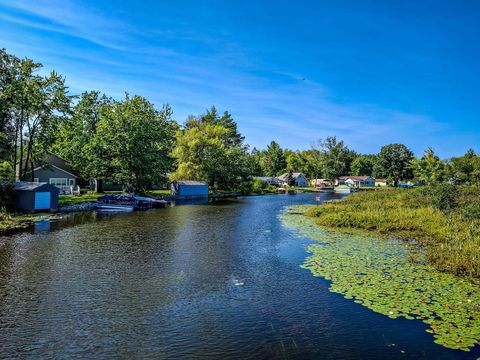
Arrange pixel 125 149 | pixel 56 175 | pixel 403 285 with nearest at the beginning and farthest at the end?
pixel 403 285
pixel 125 149
pixel 56 175

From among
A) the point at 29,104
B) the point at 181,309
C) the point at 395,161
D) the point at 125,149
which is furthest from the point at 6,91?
the point at 395,161

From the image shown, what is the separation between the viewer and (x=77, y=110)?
6912 cm

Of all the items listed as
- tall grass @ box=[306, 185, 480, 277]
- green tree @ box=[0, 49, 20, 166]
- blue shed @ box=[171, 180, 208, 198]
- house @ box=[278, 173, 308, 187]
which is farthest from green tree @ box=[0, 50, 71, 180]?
house @ box=[278, 173, 308, 187]

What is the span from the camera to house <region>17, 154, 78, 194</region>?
58.0m

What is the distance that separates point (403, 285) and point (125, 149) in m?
51.5

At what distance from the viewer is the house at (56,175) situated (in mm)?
57991

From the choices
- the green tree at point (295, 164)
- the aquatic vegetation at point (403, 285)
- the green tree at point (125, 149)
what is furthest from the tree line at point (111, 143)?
the green tree at point (295, 164)

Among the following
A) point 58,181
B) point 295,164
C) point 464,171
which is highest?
point 295,164

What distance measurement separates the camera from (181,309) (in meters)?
13.0

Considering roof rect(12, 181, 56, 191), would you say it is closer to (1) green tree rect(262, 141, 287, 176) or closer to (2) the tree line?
(2) the tree line

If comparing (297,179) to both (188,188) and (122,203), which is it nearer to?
(188,188)

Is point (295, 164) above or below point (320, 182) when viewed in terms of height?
above

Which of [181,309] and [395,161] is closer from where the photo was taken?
[181,309]

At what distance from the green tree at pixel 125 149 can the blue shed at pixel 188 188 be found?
7230 mm
